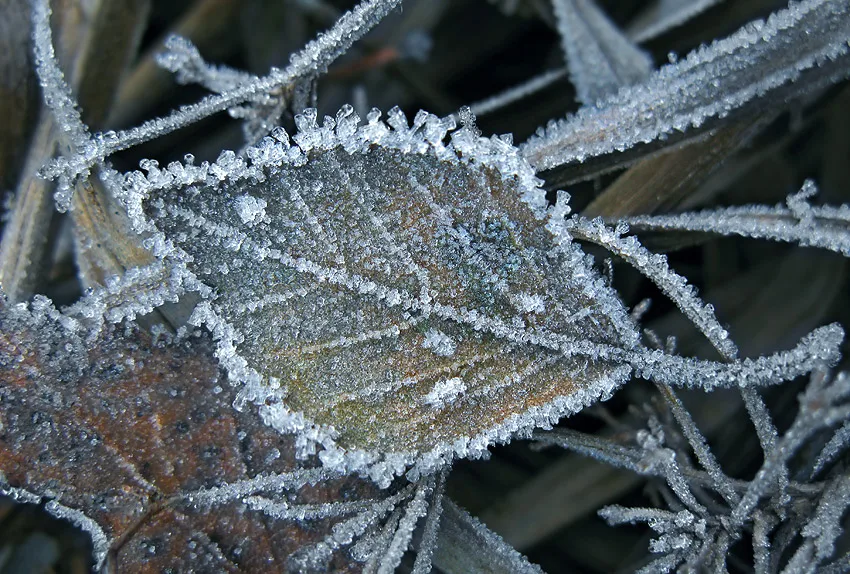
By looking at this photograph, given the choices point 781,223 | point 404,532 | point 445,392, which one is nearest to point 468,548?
point 404,532

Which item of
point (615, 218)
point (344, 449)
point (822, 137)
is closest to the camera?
point (344, 449)

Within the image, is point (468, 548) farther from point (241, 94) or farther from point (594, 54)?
point (594, 54)

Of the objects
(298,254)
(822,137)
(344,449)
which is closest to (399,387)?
(344,449)

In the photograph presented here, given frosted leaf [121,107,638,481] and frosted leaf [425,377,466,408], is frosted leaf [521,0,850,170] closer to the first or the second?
frosted leaf [121,107,638,481]

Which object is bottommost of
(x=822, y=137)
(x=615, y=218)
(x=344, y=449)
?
(x=344, y=449)

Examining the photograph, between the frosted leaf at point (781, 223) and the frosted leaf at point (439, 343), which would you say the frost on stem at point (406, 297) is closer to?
the frosted leaf at point (439, 343)

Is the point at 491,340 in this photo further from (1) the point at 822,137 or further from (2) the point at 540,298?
(1) the point at 822,137
